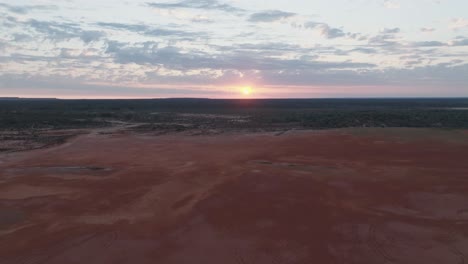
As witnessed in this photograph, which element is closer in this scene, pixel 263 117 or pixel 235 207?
pixel 235 207

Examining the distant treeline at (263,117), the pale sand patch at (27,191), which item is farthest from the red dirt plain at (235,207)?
the distant treeline at (263,117)

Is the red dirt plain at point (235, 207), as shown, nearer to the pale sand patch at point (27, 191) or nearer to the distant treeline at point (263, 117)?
the pale sand patch at point (27, 191)

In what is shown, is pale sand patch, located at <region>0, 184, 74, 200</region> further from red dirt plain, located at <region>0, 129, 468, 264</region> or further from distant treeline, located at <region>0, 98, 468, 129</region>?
distant treeline, located at <region>0, 98, 468, 129</region>

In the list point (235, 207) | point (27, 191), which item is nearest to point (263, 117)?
point (27, 191)

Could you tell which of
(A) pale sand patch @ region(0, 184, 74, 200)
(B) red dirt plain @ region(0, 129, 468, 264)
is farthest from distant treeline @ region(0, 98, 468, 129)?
(A) pale sand patch @ region(0, 184, 74, 200)

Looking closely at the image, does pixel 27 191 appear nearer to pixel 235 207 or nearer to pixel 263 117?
pixel 235 207

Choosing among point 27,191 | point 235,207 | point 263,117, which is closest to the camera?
point 235,207

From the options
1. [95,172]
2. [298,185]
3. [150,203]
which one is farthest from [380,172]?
[95,172]

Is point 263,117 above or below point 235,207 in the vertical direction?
above
